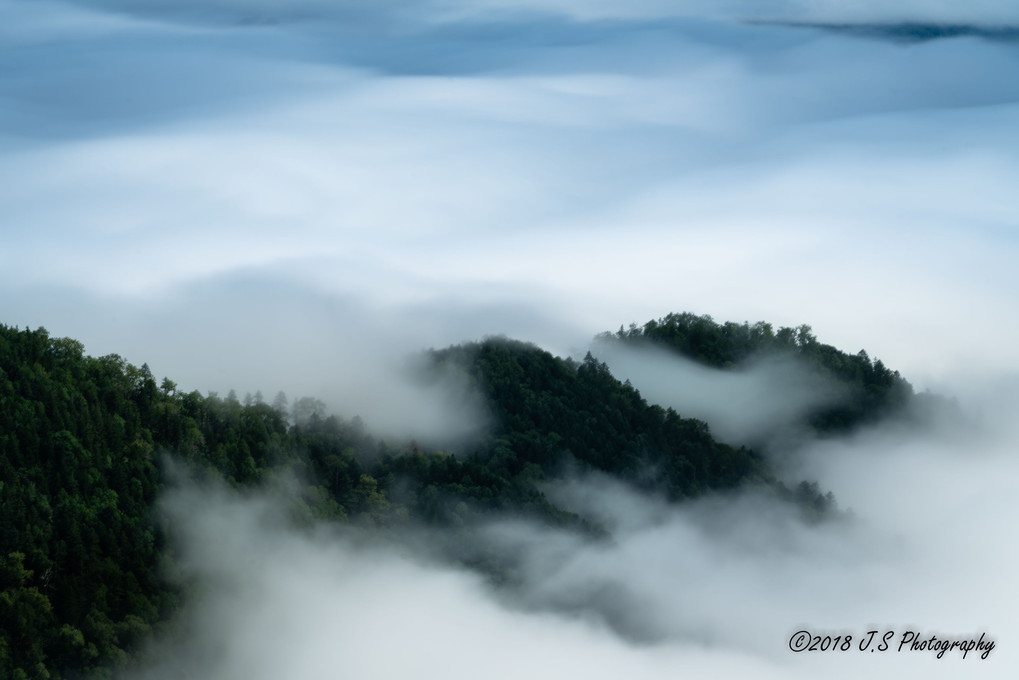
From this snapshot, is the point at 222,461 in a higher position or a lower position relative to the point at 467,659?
higher

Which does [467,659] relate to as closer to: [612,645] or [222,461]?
[612,645]

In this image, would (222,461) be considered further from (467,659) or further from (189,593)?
(467,659)

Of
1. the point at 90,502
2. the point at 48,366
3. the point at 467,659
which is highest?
the point at 48,366

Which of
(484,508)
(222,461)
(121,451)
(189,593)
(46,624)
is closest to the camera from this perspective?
(46,624)

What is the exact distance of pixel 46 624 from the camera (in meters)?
126

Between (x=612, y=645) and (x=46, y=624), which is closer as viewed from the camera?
(x=46, y=624)

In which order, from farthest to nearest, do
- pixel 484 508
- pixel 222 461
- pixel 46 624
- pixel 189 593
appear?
pixel 484 508 → pixel 222 461 → pixel 189 593 → pixel 46 624

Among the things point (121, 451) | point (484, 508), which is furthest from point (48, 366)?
point (484, 508)

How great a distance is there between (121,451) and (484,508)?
5039 centimetres

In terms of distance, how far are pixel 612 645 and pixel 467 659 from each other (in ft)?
69.0

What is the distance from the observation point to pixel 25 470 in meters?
148

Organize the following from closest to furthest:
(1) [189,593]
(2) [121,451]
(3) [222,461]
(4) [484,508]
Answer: (1) [189,593]
(2) [121,451]
(3) [222,461]
(4) [484,508]

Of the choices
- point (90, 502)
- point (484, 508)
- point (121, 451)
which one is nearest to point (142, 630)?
point (90, 502)

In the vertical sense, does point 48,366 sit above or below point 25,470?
above
